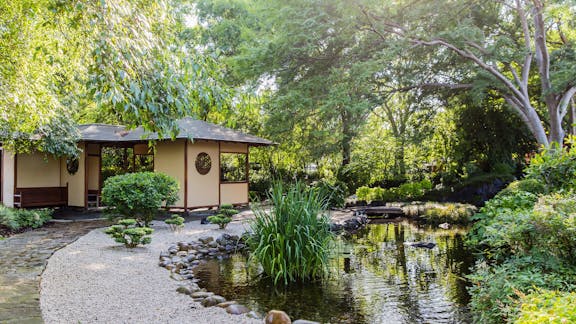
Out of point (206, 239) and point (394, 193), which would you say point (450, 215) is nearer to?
point (394, 193)

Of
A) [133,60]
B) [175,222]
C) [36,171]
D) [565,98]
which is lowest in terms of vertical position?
[175,222]

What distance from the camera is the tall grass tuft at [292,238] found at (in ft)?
17.4

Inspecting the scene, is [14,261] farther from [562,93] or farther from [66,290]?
[562,93]

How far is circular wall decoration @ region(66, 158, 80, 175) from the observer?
12415mm

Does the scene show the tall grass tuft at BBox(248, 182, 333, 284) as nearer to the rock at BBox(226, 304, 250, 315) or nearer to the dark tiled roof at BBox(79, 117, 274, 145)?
the rock at BBox(226, 304, 250, 315)

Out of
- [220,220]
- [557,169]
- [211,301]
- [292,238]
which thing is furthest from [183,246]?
[557,169]

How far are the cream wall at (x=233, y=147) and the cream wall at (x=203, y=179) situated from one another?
0.30 metres

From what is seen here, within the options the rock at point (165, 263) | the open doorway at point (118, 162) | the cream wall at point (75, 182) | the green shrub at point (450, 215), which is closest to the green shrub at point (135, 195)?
the rock at point (165, 263)

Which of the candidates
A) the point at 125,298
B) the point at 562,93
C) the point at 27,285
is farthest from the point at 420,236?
the point at 27,285

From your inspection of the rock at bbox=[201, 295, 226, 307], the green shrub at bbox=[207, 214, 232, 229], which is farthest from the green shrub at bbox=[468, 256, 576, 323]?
the green shrub at bbox=[207, 214, 232, 229]

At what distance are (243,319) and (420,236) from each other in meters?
6.59

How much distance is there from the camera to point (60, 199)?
12438mm

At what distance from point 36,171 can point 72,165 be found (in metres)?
0.94

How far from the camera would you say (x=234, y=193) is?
12.8m
